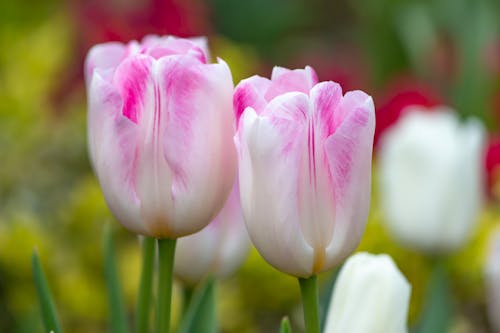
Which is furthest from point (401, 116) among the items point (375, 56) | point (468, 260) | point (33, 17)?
point (33, 17)

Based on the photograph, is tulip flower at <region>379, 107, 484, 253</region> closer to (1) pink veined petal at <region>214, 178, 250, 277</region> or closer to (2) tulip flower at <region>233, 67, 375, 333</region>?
(1) pink veined petal at <region>214, 178, 250, 277</region>

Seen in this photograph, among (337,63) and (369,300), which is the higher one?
A: (369,300)

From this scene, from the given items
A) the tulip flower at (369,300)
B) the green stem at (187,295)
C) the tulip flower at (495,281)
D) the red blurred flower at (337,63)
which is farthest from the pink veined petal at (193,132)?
the red blurred flower at (337,63)

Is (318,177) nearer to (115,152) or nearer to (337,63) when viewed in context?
(115,152)

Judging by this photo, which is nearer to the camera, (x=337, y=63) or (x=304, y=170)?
(x=304, y=170)

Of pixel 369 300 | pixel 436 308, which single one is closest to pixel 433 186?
pixel 436 308

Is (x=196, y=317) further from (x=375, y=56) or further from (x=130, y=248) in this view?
(x=375, y=56)
